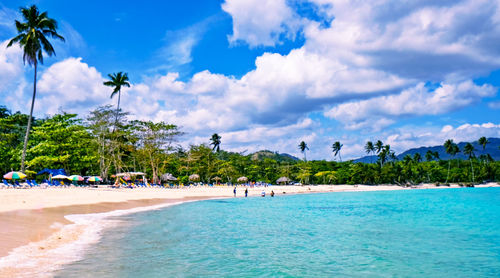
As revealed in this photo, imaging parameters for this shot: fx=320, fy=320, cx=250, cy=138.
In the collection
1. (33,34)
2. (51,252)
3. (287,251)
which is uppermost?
(33,34)

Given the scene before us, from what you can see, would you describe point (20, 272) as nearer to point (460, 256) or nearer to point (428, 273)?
point (428, 273)

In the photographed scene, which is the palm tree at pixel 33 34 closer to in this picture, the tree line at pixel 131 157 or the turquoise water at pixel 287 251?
the tree line at pixel 131 157

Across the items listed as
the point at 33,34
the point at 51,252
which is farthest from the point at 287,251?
the point at 33,34

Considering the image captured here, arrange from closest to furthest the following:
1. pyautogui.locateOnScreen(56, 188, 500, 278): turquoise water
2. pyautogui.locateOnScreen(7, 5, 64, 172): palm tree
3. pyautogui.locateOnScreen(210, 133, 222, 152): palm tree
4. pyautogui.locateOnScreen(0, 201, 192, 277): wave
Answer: pyautogui.locateOnScreen(0, 201, 192, 277): wave < pyautogui.locateOnScreen(56, 188, 500, 278): turquoise water < pyautogui.locateOnScreen(7, 5, 64, 172): palm tree < pyautogui.locateOnScreen(210, 133, 222, 152): palm tree

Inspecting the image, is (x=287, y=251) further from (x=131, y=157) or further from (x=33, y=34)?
(x=131, y=157)

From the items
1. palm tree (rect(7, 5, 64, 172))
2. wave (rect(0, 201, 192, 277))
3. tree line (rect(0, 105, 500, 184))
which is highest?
palm tree (rect(7, 5, 64, 172))

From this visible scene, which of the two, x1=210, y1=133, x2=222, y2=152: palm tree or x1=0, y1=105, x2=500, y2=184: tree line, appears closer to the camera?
x1=0, y1=105, x2=500, y2=184: tree line

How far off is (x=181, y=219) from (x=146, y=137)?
1519 inches

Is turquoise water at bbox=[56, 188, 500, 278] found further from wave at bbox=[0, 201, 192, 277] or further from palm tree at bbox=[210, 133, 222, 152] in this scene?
palm tree at bbox=[210, 133, 222, 152]

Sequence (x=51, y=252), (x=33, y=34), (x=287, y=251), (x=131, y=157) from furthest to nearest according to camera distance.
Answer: (x=131, y=157)
(x=33, y=34)
(x=287, y=251)
(x=51, y=252)

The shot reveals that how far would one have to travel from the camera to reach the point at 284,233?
16750mm

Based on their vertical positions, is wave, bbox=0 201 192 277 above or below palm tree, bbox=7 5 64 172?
below

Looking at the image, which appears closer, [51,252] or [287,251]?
[51,252]

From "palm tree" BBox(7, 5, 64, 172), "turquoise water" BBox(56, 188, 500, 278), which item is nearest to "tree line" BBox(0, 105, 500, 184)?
"palm tree" BBox(7, 5, 64, 172)
